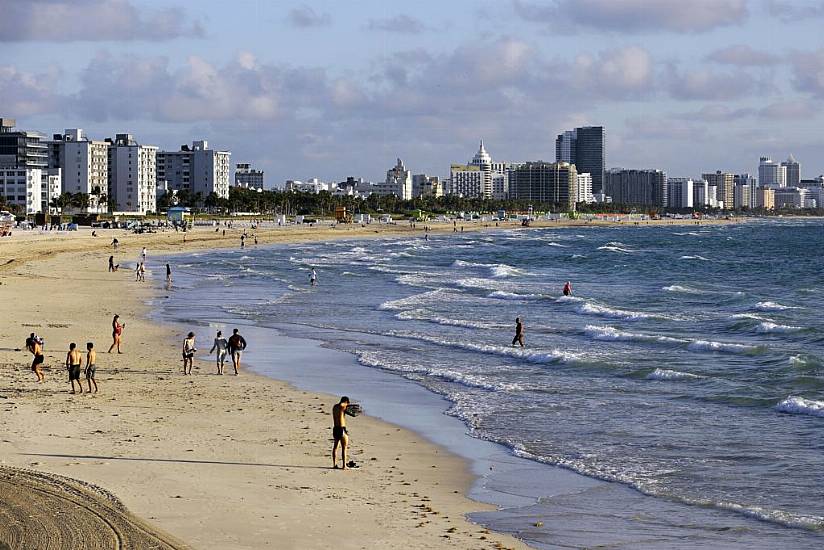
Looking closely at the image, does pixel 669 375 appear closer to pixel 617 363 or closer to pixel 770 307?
pixel 617 363

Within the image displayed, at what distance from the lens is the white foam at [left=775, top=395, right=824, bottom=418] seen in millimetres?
20328

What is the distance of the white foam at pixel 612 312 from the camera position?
3820cm

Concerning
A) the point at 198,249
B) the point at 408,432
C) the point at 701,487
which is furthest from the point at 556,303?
the point at 198,249

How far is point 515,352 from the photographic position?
1120 inches

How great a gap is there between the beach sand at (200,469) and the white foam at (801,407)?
291 inches

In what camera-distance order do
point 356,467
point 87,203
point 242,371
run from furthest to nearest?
point 87,203 → point 242,371 → point 356,467

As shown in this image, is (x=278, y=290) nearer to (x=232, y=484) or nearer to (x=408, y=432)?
(x=408, y=432)

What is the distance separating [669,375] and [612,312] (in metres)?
15.1

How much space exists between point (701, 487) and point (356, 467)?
488 centimetres

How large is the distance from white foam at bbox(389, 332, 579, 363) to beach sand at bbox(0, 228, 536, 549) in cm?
721

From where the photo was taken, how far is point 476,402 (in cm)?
2167

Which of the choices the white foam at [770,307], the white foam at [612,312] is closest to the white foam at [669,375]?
the white foam at [612,312]

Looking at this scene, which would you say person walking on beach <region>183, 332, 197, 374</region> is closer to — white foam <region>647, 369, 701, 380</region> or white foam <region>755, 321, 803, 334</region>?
white foam <region>647, 369, 701, 380</region>

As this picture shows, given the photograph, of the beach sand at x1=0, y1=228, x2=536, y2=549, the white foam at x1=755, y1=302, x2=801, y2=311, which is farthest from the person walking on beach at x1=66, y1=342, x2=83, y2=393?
the white foam at x1=755, y1=302, x2=801, y2=311
